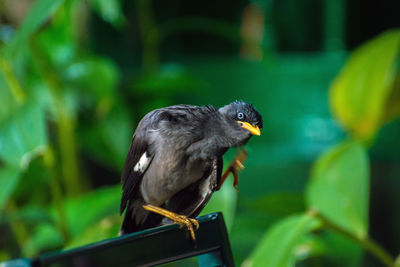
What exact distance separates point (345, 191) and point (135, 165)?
1.72 ft

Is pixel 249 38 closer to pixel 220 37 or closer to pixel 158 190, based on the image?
pixel 220 37

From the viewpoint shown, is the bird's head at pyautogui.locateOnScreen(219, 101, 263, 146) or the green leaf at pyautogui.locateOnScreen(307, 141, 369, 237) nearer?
the bird's head at pyautogui.locateOnScreen(219, 101, 263, 146)

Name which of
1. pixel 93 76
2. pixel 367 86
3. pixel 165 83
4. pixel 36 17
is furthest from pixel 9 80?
pixel 367 86

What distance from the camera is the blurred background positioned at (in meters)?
0.66

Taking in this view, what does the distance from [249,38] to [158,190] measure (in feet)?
2.09

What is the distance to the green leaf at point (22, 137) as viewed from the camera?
455 millimetres

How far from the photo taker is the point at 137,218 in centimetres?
25

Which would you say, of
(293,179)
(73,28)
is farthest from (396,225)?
(73,28)

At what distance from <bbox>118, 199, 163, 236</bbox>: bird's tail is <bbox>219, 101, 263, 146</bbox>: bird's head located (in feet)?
0.25

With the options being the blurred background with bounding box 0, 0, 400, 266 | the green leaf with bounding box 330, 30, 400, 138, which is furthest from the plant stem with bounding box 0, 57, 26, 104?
the green leaf with bounding box 330, 30, 400, 138

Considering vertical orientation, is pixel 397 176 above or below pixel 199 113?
below

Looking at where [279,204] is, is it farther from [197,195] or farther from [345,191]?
[197,195]

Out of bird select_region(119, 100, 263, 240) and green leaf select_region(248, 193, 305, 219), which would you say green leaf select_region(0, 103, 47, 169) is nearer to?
bird select_region(119, 100, 263, 240)

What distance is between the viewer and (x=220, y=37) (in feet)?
3.92
